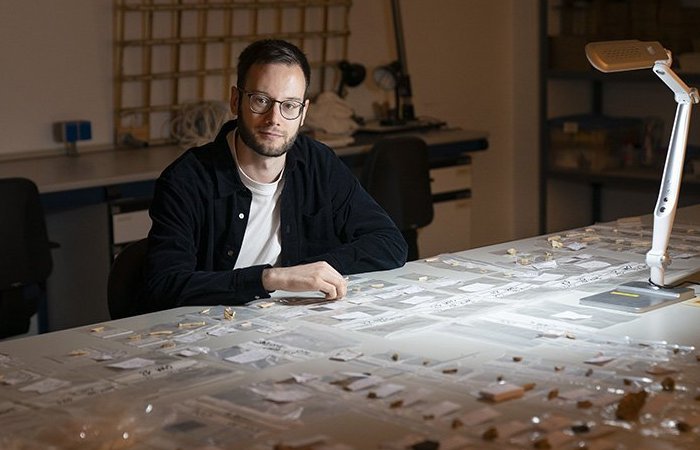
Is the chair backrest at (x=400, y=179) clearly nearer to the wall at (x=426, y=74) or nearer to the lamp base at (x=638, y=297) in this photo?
the wall at (x=426, y=74)

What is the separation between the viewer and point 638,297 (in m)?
2.35

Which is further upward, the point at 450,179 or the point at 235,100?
the point at 235,100

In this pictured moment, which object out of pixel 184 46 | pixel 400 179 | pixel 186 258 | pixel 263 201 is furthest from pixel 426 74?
pixel 186 258

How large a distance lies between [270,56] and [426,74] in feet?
10.3

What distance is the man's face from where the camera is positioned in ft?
8.85

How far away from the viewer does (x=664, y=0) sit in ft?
18.3

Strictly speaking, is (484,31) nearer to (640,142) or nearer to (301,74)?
(640,142)

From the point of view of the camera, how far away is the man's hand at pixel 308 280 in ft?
7.82

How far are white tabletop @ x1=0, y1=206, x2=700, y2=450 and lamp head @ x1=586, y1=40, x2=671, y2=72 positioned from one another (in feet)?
1.52

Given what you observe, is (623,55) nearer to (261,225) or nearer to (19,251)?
(261,225)

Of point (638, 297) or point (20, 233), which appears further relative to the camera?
point (20, 233)

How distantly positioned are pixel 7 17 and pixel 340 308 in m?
2.58

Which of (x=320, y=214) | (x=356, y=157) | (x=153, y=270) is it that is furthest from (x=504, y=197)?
(x=153, y=270)

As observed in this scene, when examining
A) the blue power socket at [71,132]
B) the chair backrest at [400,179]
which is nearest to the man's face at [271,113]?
the chair backrest at [400,179]
